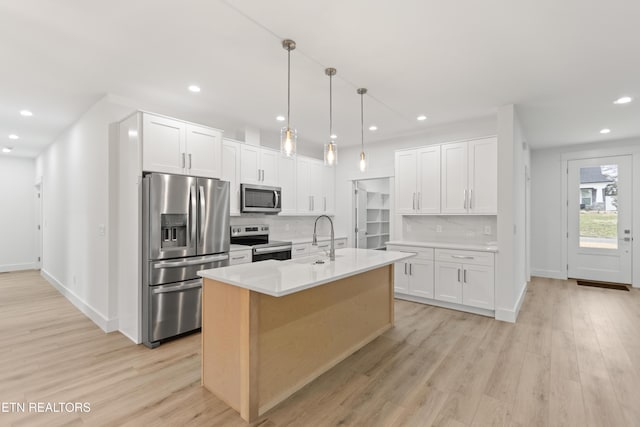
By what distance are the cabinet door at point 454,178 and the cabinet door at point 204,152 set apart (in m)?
3.26

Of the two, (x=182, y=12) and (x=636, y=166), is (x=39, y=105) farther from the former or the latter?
(x=636, y=166)

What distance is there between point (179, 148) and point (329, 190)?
3.31 m

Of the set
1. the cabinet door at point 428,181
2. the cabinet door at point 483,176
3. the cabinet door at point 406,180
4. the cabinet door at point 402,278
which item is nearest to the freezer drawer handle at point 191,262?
the cabinet door at point 402,278

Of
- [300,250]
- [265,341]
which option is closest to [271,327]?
[265,341]

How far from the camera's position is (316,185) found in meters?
5.90

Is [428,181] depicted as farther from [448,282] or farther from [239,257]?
[239,257]

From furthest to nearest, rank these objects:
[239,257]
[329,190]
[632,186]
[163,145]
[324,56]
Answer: [329,190] → [632,186] → [239,257] → [163,145] → [324,56]

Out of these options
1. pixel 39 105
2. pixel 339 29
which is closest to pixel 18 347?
pixel 39 105

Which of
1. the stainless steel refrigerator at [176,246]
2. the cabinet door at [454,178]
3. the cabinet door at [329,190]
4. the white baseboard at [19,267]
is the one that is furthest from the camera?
the white baseboard at [19,267]

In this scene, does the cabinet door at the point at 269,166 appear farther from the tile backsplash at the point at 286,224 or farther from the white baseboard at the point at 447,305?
the white baseboard at the point at 447,305

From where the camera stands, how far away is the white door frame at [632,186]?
18.2ft

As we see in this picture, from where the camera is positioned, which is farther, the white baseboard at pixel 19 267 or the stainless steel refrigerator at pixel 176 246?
the white baseboard at pixel 19 267

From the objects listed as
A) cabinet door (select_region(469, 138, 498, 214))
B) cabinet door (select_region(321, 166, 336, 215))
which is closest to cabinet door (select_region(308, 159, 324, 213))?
cabinet door (select_region(321, 166, 336, 215))

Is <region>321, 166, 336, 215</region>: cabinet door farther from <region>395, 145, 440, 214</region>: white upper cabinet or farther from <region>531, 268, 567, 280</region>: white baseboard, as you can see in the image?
<region>531, 268, 567, 280</region>: white baseboard
